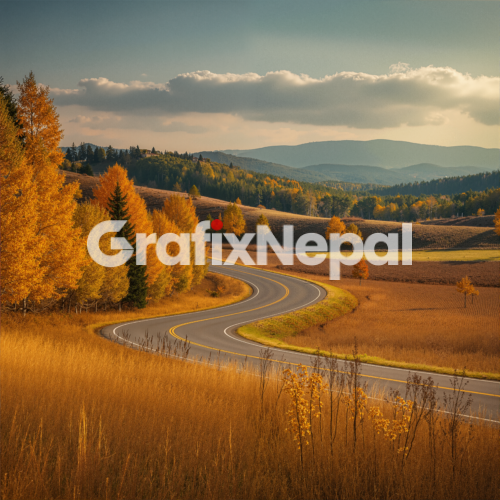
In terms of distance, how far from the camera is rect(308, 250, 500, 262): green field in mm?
76438

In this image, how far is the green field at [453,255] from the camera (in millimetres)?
76438

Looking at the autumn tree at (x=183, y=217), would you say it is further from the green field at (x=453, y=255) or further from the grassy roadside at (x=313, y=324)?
the green field at (x=453, y=255)

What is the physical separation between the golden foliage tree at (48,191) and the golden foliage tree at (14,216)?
159 cm

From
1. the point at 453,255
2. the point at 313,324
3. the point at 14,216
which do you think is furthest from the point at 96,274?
the point at 453,255

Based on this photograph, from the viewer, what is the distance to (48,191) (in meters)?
17.0

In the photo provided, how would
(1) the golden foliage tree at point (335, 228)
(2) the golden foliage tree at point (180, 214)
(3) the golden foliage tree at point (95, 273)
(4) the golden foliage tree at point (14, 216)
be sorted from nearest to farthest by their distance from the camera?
1. (4) the golden foliage tree at point (14, 216)
2. (3) the golden foliage tree at point (95, 273)
3. (2) the golden foliage tree at point (180, 214)
4. (1) the golden foliage tree at point (335, 228)

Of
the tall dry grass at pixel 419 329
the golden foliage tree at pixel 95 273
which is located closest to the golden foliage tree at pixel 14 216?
the golden foliage tree at pixel 95 273

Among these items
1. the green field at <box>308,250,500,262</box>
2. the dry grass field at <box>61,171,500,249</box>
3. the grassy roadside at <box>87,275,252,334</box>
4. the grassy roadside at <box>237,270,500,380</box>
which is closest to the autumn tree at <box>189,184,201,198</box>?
the dry grass field at <box>61,171,500,249</box>

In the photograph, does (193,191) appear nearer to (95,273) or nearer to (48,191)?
(95,273)

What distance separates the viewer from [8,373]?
685cm

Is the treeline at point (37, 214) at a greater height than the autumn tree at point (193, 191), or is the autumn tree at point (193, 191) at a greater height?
the autumn tree at point (193, 191)

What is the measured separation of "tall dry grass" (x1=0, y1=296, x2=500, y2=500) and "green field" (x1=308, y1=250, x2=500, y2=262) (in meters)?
79.9

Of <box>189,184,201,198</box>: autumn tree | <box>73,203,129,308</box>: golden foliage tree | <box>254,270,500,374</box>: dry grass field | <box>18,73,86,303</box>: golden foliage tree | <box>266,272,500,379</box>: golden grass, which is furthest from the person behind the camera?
<box>189,184,201,198</box>: autumn tree

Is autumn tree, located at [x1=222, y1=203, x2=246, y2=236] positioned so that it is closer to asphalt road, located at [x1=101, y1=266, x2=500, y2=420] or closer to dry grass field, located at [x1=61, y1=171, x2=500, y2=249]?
dry grass field, located at [x1=61, y1=171, x2=500, y2=249]
